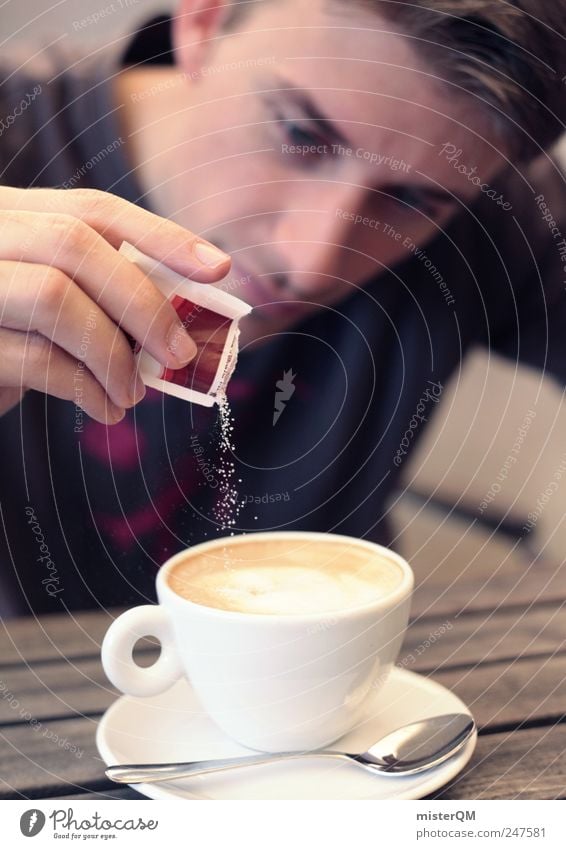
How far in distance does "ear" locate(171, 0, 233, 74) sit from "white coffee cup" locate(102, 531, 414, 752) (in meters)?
0.23

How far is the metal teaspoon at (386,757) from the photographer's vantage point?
299 millimetres

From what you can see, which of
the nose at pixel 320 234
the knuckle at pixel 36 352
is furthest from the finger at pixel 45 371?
the nose at pixel 320 234

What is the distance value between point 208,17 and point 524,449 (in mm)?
239

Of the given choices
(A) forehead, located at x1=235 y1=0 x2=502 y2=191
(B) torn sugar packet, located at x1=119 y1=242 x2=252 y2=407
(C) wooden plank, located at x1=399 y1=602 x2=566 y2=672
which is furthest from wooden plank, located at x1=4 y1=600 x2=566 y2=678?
(A) forehead, located at x1=235 y1=0 x2=502 y2=191

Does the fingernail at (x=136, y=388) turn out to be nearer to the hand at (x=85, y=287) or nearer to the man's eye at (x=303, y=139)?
the hand at (x=85, y=287)

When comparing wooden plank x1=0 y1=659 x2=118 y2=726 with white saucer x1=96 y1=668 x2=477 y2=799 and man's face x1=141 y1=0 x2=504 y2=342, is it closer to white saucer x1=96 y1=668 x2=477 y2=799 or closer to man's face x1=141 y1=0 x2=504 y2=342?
white saucer x1=96 y1=668 x2=477 y2=799

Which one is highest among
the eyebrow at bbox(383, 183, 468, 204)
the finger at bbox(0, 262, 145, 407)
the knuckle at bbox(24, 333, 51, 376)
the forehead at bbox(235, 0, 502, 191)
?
the forehead at bbox(235, 0, 502, 191)

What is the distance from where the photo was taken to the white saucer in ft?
0.99

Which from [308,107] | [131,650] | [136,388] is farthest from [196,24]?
[131,650]

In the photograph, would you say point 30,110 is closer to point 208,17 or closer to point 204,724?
point 208,17

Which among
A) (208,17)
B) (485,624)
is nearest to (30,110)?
(208,17)

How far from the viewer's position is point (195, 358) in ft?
1.17

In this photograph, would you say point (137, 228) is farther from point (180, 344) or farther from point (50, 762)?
point (50, 762)

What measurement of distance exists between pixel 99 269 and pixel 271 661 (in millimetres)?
167
